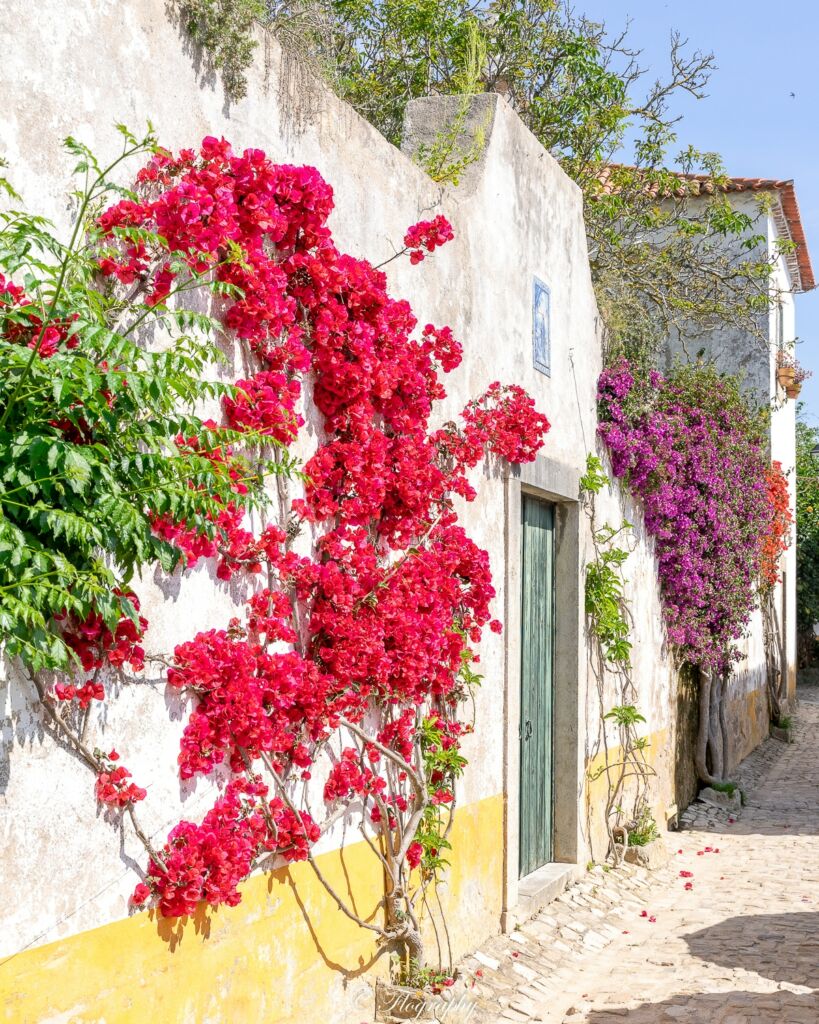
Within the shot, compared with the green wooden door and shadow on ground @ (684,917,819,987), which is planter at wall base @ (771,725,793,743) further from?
the green wooden door

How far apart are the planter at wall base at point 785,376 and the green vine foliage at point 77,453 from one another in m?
16.1

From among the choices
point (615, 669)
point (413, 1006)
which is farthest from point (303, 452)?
point (615, 669)

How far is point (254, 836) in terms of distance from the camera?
13.4ft

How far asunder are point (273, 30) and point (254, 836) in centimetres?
321

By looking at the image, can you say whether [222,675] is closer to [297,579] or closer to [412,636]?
[297,579]

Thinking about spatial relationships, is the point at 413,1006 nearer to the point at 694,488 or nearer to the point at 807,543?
the point at 694,488

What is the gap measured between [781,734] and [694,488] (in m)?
9.69

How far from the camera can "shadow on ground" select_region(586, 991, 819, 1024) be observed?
17.7 ft

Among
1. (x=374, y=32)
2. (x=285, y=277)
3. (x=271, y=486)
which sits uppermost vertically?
(x=374, y=32)

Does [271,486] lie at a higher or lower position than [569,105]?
lower

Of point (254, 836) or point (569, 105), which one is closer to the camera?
point (254, 836)

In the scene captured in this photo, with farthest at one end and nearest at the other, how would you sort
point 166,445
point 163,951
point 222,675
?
1. point 222,675
2. point 163,951
3. point 166,445

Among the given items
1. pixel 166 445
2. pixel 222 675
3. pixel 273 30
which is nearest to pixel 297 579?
pixel 222 675

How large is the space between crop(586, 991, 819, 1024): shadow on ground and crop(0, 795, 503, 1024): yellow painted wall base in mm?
895
